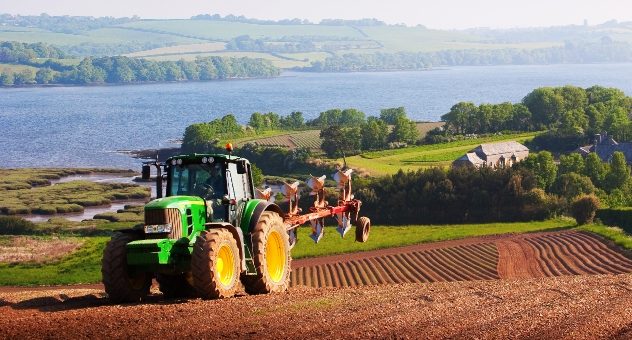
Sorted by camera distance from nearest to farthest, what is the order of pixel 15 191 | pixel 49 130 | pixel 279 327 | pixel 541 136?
1. pixel 279 327
2. pixel 15 191
3. pixel 541 136
4. pixel 49 130

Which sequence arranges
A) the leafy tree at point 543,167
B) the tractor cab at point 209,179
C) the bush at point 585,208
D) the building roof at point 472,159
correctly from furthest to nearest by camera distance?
the building roof at point 472,159, the leafy tree at point 543,167, the bush at point 585,208, the tractor cab at point 209,179

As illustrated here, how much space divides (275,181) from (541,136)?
29988 mm

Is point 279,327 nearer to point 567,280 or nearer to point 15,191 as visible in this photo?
point 567,280

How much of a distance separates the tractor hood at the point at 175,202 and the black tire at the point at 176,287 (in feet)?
5.78

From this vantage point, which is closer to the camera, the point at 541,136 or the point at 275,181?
the point at 275,181

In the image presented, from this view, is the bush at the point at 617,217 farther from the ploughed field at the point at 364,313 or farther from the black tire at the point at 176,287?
the black tire at the point at 176,287

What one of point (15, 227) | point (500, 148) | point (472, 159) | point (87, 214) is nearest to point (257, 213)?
point (15, 227)

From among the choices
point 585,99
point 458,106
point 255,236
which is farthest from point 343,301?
point 585,99

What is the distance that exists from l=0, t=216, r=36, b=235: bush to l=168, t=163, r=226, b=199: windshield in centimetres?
4293

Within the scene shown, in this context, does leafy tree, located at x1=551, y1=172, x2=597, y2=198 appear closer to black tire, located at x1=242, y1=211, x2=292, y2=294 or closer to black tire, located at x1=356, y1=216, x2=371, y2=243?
black tire, located at x1=356, y1=216, x2=371, y2=243

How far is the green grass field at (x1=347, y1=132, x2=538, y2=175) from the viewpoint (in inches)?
3221

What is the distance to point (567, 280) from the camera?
65.7 ft

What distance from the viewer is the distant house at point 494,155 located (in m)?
76.6

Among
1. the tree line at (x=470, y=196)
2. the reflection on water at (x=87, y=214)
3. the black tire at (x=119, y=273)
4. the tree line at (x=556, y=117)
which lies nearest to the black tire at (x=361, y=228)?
the black tire at (x=119, y=273)
